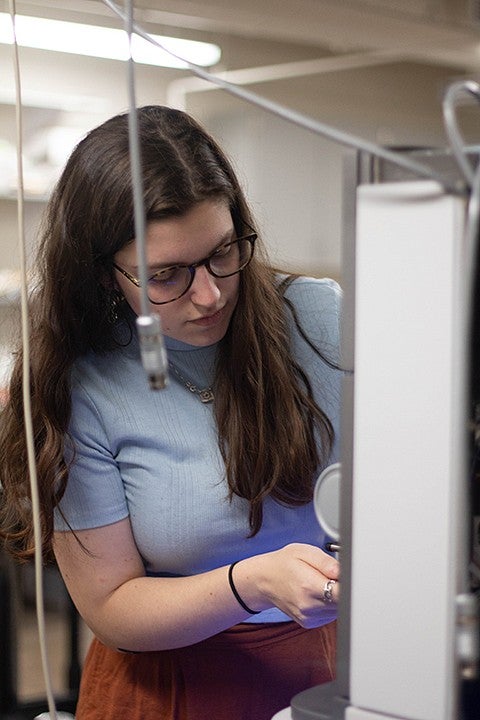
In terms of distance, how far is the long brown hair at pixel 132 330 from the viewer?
1.16 m

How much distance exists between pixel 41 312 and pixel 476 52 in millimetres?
3133

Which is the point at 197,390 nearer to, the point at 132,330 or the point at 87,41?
the point at 132,330

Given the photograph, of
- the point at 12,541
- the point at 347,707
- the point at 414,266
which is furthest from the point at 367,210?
the point at 12,541

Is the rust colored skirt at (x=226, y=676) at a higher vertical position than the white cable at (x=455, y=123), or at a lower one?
lower

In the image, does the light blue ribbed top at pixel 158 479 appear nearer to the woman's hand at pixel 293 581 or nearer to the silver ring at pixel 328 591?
the woman's hand at pixel 293 581

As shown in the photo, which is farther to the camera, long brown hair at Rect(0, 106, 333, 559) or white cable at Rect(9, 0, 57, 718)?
long brown hair at Rect(0, 106, 333, 559)

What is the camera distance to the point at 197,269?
114 cm

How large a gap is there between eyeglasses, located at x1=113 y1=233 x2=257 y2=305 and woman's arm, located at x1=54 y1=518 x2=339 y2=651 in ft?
0.93

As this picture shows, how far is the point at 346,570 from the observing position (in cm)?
74

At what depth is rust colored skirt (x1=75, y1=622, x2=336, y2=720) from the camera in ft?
4.01

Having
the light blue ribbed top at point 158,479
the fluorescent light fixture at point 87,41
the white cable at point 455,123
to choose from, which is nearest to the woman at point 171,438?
the light blue ribbed top at point 158,479

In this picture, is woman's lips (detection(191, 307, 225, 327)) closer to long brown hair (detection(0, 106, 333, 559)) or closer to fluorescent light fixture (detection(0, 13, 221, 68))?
long brown hair (detection(0, 106, 333, 559))

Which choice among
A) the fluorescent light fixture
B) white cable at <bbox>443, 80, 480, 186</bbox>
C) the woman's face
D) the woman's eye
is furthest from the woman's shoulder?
the fluorescent light fixture

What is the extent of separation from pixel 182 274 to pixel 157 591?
0.37m
